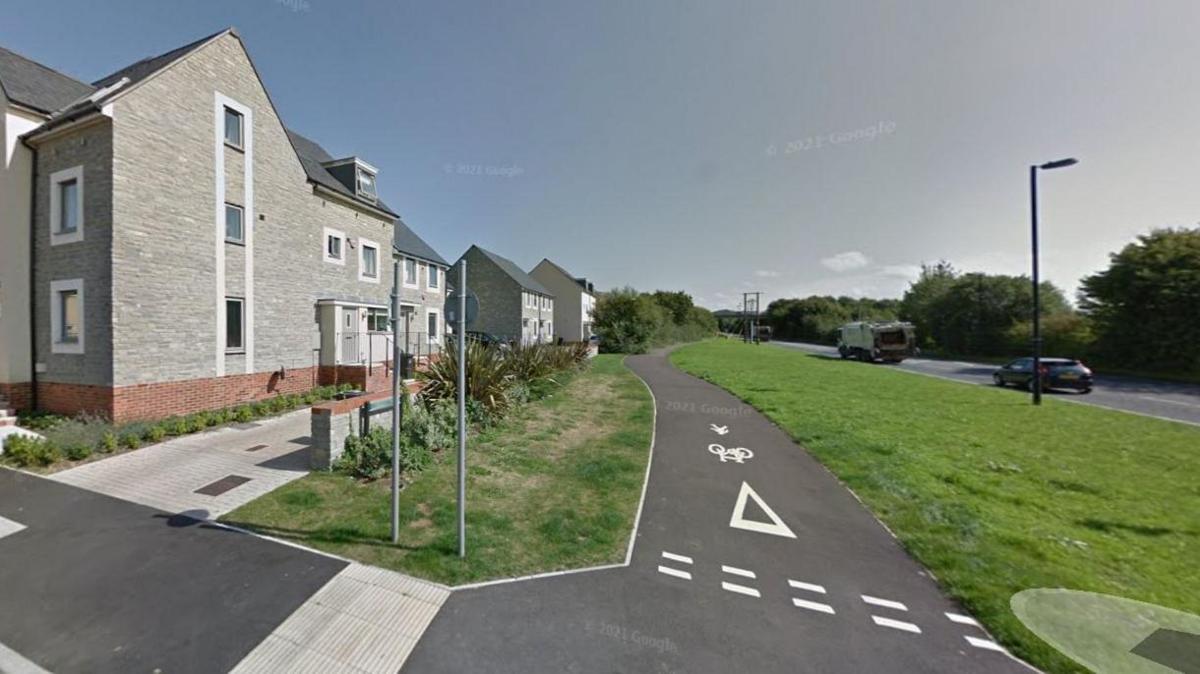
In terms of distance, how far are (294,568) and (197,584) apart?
742mm

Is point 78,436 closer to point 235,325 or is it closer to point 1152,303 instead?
point 235,325

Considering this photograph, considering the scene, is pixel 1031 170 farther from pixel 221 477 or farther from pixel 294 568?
pixel 221 477

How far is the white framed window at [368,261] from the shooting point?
53.2 feet

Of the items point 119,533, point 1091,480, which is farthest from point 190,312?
point 1091,480

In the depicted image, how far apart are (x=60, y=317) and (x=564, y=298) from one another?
37.9 metres

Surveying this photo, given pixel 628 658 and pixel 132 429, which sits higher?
pixel 132 429

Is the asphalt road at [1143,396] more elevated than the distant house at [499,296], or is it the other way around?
the distant house at [499,296]

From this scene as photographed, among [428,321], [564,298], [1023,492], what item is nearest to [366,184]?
[428,321]

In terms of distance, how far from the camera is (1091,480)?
20.4 ft

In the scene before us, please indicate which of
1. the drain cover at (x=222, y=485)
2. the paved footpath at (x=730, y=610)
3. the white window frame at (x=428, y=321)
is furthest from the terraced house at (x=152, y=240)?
the paved footpath at (x=730, y=610)

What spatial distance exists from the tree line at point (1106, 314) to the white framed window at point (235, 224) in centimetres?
3913

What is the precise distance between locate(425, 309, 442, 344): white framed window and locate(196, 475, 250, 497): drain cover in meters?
16.9

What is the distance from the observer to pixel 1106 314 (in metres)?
22.4

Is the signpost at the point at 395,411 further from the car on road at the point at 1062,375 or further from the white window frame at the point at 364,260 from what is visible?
the car on road at the point at 1062,375
